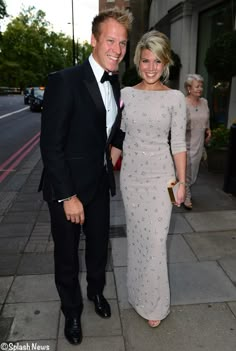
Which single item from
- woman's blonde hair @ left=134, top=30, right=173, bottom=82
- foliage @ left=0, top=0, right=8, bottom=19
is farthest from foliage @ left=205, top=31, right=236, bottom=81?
foliage @ left=0, top=0, right=8, bottom=19

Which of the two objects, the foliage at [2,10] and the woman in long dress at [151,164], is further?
the foliage at [2,10]

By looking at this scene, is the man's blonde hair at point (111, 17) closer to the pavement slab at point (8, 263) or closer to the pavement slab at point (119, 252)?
the pavement slab at point (119, 252)

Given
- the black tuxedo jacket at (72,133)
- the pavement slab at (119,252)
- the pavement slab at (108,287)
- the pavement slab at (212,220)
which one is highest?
the black tuxedo jacket at (72,133)

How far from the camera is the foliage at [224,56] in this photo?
21.4 feet

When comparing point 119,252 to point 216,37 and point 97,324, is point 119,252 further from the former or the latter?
point 216,37

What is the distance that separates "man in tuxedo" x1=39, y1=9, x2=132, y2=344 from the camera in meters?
2.04

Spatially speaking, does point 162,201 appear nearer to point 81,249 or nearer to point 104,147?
point 104,147

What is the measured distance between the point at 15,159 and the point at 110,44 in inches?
309

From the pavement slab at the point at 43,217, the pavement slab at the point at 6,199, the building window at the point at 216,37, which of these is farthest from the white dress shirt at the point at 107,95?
the building window at the point at 216,37

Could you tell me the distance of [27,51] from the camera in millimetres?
64312

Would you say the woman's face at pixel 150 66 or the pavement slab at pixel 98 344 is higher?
the woman's face at pixel 150 66

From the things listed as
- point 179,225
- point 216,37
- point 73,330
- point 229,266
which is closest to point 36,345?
point 73,330

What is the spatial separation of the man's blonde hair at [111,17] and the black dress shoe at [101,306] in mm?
1950

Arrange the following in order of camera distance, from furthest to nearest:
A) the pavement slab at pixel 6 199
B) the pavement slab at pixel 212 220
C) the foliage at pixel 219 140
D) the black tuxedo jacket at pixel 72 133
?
1. the foliage at pixel 219 140
2. the pavement slab at pixel 6 199
3. the pavement slab at pixel 212 220
4. the black tuxedo jacket at pixel 72 133
